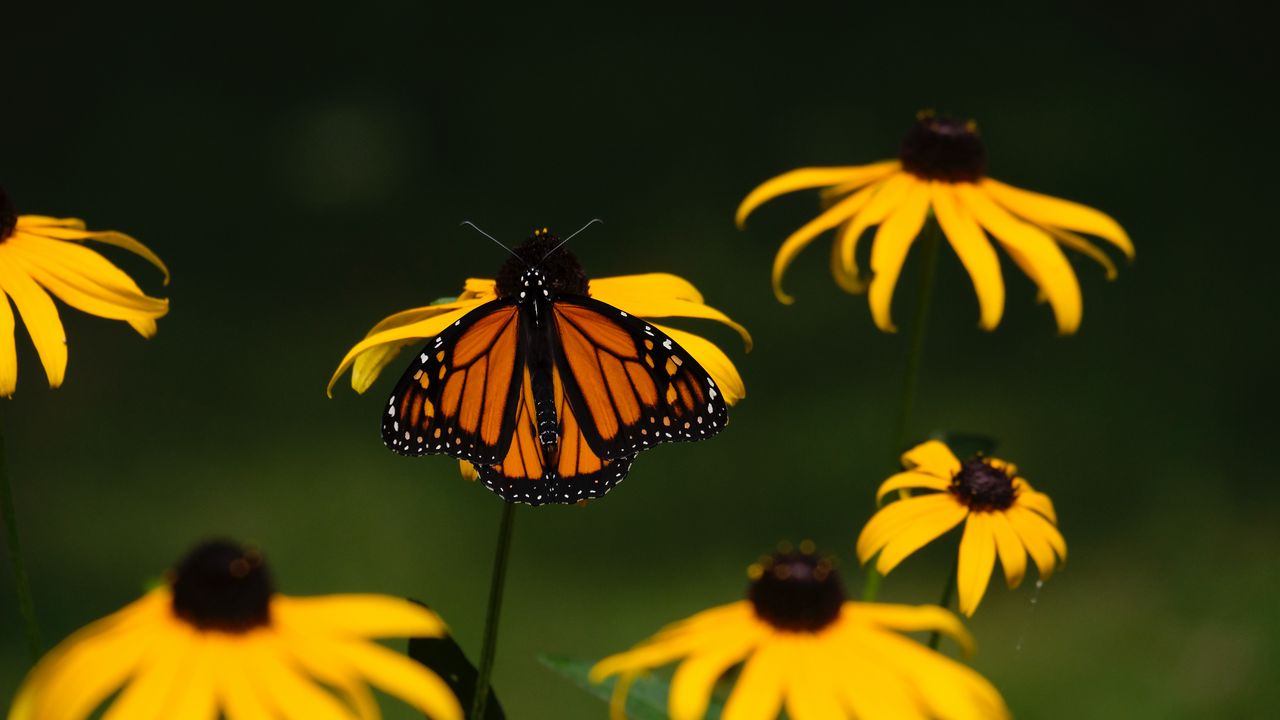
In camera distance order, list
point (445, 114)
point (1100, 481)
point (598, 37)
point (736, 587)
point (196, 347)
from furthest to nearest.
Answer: point (598, 37)
point (445, 114)
point (196, 347)
point (1100, 481)
point (736, 587)

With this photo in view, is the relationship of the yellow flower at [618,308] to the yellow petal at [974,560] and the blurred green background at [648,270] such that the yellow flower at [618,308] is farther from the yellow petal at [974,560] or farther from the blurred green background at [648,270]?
the blurred green background at [648,270]

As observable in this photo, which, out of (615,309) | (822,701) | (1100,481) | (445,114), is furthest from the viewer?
(445,114)

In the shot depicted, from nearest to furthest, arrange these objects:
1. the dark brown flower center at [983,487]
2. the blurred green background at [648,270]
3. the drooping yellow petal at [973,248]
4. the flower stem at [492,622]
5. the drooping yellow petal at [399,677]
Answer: the drooping yellow petal at [399,677]
the flower stem at [492,622]
the drooping yellow petal at [973,248]
the dark brown flower center at [983,487]
the blurred green background at [648,270]

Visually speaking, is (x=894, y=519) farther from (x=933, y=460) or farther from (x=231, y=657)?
(x=231, y=657)

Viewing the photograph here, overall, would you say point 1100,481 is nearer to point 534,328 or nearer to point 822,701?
point 534,328

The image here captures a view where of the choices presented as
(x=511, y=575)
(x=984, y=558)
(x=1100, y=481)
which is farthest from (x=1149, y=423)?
(x=984, y=558)

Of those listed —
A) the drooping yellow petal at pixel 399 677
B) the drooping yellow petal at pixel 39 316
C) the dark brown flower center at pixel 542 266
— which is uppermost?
the dark brown flower center at pixel 542 266

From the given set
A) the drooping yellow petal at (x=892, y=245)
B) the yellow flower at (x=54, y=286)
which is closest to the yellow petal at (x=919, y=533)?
the drooping yellow petal at (x=892, y=245)
